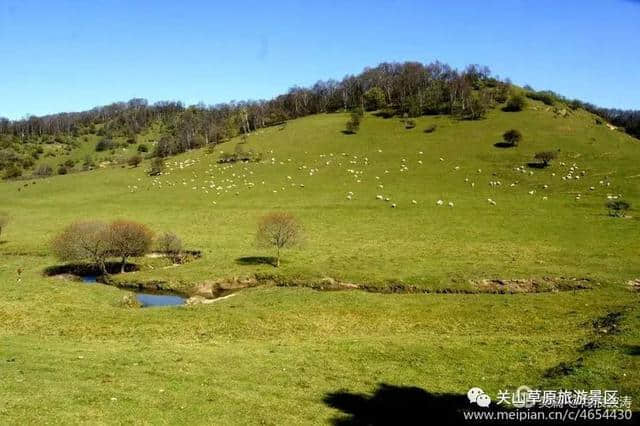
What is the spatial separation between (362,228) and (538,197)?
30.8 metres

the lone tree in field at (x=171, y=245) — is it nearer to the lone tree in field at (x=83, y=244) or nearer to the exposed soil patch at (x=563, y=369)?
the lone tree in field at (x=83, y=244)

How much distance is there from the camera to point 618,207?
217 feet

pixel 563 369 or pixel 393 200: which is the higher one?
pixel 393 200

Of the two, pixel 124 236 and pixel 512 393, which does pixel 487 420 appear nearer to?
pixel 512 393

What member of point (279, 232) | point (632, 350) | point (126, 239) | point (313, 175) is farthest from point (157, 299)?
point (313, 175)

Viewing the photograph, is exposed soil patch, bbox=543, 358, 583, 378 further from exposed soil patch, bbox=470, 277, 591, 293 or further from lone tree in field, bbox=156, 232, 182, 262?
lone tree in field, bbox=156, 232, 182, 262

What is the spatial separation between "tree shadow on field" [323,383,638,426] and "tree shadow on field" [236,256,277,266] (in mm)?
28280

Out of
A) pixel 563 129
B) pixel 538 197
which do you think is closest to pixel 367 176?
pixel 538 197

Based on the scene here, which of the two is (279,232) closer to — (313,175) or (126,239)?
(126,239)

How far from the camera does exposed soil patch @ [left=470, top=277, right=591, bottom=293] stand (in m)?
39.6

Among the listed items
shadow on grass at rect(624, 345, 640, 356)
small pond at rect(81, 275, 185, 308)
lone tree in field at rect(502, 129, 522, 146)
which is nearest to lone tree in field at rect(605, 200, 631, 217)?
lone tree in field at rect(502, 129, 522, 146)

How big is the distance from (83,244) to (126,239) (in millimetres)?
3823

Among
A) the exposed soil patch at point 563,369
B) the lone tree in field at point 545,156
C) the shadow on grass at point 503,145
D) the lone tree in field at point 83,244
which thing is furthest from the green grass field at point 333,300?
the shadow on grass at point 503,145

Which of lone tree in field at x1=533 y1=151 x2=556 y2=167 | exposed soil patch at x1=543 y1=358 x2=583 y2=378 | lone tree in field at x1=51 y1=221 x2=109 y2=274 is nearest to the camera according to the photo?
exposed soil patch at x1=543 y1=358 x2=583 y2=378
